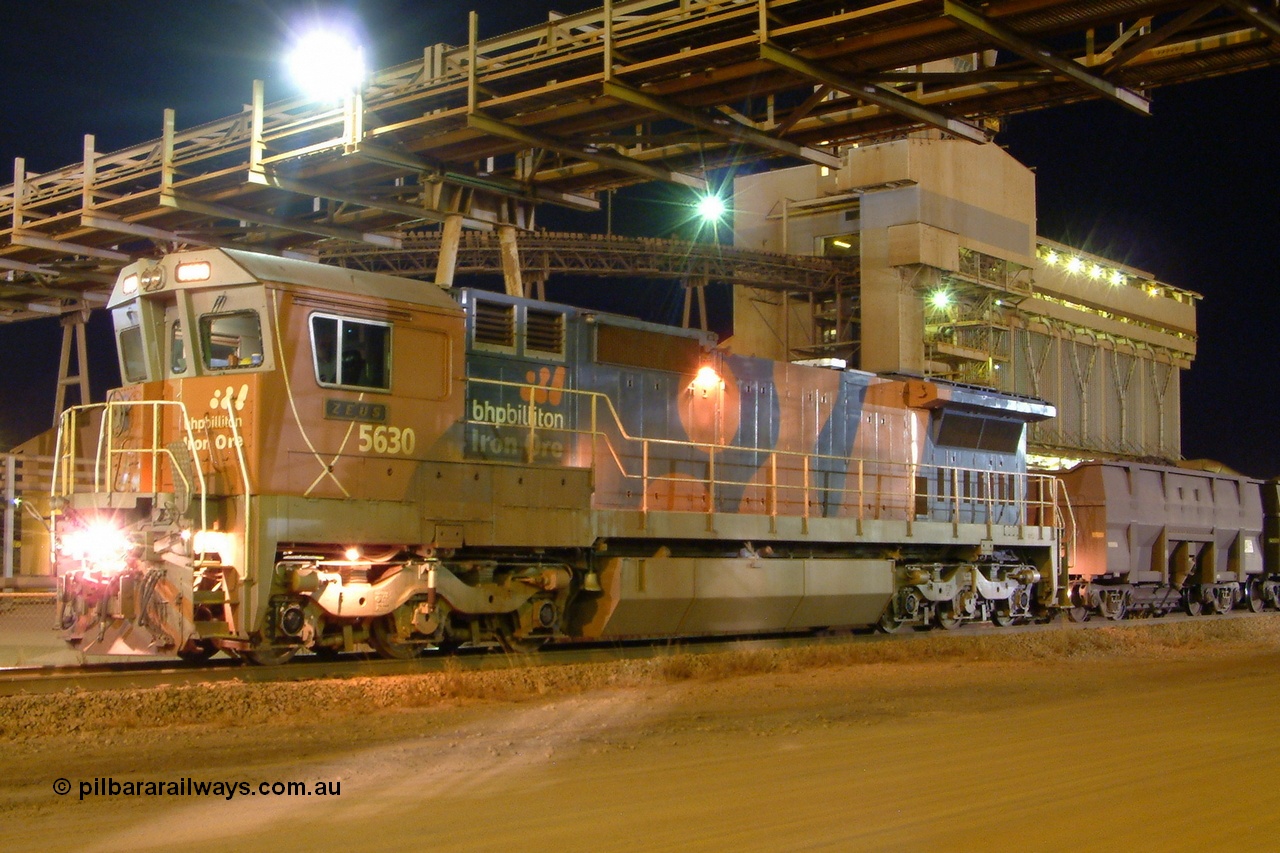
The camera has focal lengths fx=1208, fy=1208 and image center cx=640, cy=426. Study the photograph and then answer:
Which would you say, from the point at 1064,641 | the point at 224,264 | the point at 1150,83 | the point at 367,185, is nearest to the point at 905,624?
the point at 1064,641

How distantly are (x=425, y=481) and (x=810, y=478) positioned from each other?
6.59 metres

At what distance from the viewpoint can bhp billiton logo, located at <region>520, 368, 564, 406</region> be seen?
12.8 meters

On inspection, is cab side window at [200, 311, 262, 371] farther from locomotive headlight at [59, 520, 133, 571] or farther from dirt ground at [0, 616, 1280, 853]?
dirt ground at [0, 616, 1280, 853]

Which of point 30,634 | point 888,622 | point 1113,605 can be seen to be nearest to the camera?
point 30,634

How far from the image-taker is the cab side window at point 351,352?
1088 cm

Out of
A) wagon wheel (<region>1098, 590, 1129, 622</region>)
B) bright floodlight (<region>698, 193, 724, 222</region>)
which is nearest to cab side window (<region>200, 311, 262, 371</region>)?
wagon wheel (<region>1098, 590, 1129, 622</region>)

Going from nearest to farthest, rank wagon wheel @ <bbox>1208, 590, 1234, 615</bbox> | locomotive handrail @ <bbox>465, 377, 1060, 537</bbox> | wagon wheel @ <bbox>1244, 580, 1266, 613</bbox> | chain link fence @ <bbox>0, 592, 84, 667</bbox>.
Answer: chain link fence @ <bbox>0, 592, 84, 667</bbox> → locomotive handrail @ <bbox>465, 377, 1060, 537</bbox> → wagon wheel @ <bbox>1208, 590, 1234, 615</bbox> → wagon wheel @ <bbox>1244, 580, 1266, 613</bbox>

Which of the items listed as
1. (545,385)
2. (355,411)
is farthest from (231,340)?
(545,385)

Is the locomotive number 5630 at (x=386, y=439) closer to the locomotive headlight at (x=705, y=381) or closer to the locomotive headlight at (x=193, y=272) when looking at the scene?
the locomotive headlight at (x=193, y=272)

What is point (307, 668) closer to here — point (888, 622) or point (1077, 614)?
point (888, 622)

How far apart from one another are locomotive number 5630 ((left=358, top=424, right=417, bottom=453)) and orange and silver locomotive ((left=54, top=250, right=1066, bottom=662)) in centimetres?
2

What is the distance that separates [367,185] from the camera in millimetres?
17016

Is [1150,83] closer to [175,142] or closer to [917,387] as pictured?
[917,387]

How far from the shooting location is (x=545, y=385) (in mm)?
13086
